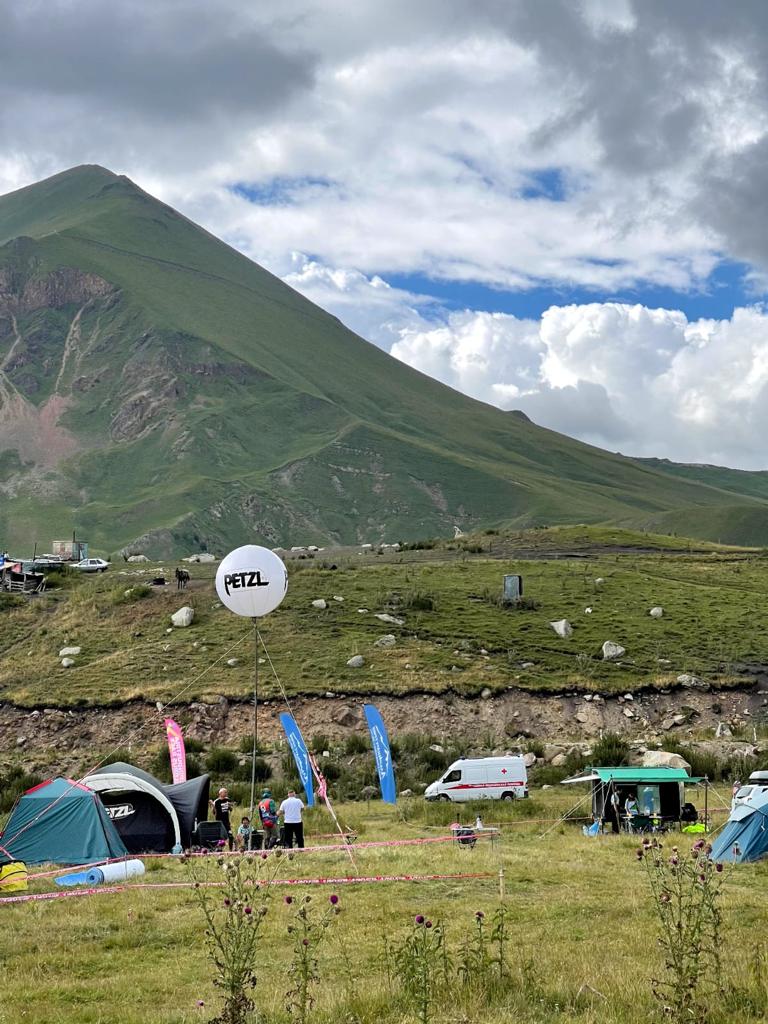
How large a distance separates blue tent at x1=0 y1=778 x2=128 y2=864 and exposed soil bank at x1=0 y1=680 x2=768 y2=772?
55.6 ft

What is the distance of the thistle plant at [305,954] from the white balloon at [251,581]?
1115 cm

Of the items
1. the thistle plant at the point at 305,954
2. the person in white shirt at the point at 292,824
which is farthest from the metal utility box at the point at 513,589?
the thistle plant at the point at 305,954

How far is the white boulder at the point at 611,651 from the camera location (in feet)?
155

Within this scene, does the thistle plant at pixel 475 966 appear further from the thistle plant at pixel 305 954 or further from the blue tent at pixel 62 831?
the blue tent at pixel 62 831

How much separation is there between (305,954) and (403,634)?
4058cm

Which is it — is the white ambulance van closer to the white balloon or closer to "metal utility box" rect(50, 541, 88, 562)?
the white balloon

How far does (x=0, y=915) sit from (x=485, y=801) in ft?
55.6

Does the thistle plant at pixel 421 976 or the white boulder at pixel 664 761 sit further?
the white boulder at pixel 664 761

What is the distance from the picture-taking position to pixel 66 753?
1561 inches

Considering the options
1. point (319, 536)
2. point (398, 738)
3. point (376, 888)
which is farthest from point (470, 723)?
point (319, 536)

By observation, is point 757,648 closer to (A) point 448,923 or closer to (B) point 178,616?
(B) point 178,616

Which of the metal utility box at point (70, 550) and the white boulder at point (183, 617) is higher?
the metal utility box at point (70, 550)

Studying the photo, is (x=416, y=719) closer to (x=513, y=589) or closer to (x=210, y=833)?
(x=513, y=589)

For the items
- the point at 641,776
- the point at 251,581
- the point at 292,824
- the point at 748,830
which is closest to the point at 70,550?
the point at 251,581
